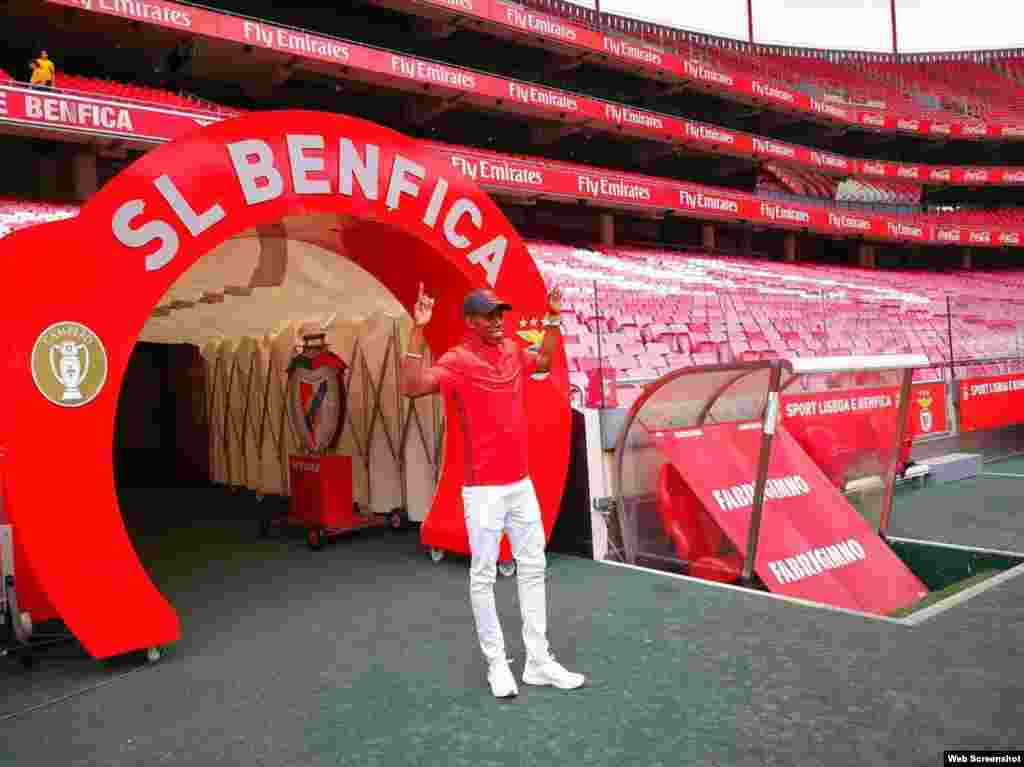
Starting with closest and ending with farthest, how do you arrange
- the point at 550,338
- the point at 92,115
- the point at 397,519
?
the point at 550,338 → the point at 397,519 → the point at 92,115

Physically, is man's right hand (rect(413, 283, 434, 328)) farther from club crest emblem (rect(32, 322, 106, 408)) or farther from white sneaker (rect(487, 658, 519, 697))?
club crest emblem (rect(32, 322, 106, 408))

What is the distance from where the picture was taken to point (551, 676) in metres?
3.49

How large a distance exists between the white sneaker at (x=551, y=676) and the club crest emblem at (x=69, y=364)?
2.46 meters

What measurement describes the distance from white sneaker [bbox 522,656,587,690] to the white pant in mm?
35

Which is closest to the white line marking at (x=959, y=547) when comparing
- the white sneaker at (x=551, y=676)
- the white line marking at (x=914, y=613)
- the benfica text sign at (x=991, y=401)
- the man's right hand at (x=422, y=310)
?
the white line marking at (x=914, y=613)

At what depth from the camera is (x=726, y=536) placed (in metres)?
5.25

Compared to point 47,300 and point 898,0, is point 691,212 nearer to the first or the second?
point 898,0

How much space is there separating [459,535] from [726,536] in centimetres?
182

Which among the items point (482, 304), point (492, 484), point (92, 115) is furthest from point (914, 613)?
point (92, 115)

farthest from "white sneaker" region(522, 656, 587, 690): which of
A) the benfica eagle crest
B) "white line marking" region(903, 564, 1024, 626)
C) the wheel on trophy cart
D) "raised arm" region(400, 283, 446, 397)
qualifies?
the benfica eagle crest

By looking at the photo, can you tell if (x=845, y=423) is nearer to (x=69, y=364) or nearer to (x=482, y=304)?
(x=482, y=304)

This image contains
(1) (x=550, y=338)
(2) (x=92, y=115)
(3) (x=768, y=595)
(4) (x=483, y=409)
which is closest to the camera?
(4) (x=483, y=409)

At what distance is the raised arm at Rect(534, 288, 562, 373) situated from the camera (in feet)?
12.9

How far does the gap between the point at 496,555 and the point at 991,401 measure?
32.4 ft
